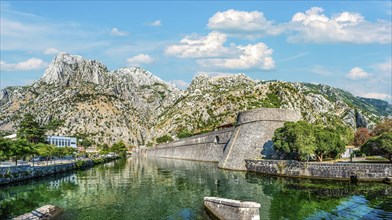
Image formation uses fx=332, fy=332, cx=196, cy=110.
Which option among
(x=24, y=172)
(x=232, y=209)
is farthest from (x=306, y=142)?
(x=24, y=172)

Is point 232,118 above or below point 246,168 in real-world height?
above

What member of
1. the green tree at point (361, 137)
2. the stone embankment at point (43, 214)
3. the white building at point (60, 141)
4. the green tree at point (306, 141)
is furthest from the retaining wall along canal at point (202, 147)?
the stone embankment at point (43, 214)

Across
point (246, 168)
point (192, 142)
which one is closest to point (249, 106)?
point (192, 142)

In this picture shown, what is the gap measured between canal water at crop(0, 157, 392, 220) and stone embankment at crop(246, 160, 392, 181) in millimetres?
2327

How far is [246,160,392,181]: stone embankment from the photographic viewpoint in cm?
4319

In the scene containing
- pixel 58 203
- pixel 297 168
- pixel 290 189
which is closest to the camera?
pixel 58 203

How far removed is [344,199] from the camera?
111 ft

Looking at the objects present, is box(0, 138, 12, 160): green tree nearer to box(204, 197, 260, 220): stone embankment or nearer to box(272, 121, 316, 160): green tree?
box(204, 197, 260, 220): stone embankment

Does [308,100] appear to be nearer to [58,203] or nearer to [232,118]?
[232,118]

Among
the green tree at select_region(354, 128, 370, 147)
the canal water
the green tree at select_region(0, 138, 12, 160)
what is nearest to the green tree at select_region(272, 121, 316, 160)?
the canal water

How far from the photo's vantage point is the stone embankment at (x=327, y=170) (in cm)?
4319

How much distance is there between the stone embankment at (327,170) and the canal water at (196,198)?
2.33m

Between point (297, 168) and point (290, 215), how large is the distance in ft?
81.1

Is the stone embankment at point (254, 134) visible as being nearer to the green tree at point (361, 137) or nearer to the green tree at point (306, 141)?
the green tree at point (306, 141)
